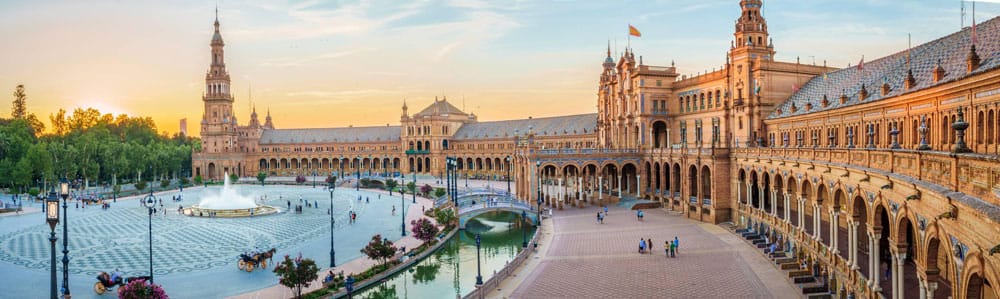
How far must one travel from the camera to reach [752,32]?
5519 centimetres

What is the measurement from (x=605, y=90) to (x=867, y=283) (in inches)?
2100

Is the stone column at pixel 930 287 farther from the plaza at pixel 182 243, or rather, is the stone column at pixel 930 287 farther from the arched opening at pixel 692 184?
the arched opening at pixel 692 184

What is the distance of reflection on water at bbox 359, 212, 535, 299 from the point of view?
33.0 m

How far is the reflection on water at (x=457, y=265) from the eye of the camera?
32969mm

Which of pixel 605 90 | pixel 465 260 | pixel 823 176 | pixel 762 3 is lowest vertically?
pixel 465 260

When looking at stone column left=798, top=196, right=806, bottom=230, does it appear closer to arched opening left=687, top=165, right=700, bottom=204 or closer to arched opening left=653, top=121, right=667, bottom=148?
arched opening left=687, top=165, right=700, bottom=204

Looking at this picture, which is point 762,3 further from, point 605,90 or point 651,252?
point 651,252

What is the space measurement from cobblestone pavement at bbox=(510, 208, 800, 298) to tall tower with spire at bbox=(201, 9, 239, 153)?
311 feet

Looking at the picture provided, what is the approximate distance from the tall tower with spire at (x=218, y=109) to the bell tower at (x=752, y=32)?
98765mm

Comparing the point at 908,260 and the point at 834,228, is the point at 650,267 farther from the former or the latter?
the point at 908,260

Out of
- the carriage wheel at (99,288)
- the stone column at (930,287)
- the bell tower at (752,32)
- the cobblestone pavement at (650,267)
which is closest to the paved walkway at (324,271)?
the carriage wheel at (99,288)

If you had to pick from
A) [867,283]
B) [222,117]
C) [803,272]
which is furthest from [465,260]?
[222,117]

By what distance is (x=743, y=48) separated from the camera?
5334 centimetres

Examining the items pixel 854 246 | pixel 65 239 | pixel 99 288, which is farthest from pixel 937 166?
pixel 99 288
